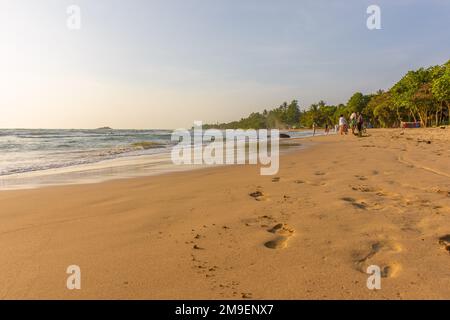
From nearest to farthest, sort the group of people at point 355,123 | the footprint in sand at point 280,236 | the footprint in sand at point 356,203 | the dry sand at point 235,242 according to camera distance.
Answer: the dry sand at point 235,242 → the footprint in sand at point 280,236 → the footprint in sand at point 356,203 → the group of people at point 355,123

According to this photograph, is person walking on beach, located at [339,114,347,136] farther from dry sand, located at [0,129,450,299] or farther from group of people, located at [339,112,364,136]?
dry sand, located at [0,129,450,299]

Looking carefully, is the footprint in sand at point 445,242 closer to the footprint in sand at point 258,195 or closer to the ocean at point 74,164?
the footprint in sand at point 258,195

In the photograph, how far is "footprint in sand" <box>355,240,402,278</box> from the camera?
7.79ft

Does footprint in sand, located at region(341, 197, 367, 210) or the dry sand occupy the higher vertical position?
footprint in sand, located at region(341, 197, 367, 210)

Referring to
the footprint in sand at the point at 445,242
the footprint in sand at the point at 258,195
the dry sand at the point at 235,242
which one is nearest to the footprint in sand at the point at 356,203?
the dry sand at the point at 235,242

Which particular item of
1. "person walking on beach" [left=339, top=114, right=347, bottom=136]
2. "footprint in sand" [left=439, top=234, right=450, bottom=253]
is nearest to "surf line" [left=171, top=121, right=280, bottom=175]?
"footprint in sand" [left=439, top=234, right=450, bottom=253]

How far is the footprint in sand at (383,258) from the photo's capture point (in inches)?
93.5

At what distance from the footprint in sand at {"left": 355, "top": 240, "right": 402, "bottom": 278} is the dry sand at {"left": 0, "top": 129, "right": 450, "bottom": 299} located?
0.05 ft

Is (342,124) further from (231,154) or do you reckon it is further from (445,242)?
(445,242)

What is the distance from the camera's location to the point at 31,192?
19.4 ft

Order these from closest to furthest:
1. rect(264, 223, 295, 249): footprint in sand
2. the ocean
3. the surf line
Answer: rect(264, 223, 295, 249): footprint in sand < the ocean < the surf line

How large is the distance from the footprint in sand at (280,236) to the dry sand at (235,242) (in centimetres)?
1

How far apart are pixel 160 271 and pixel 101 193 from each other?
141 inches
